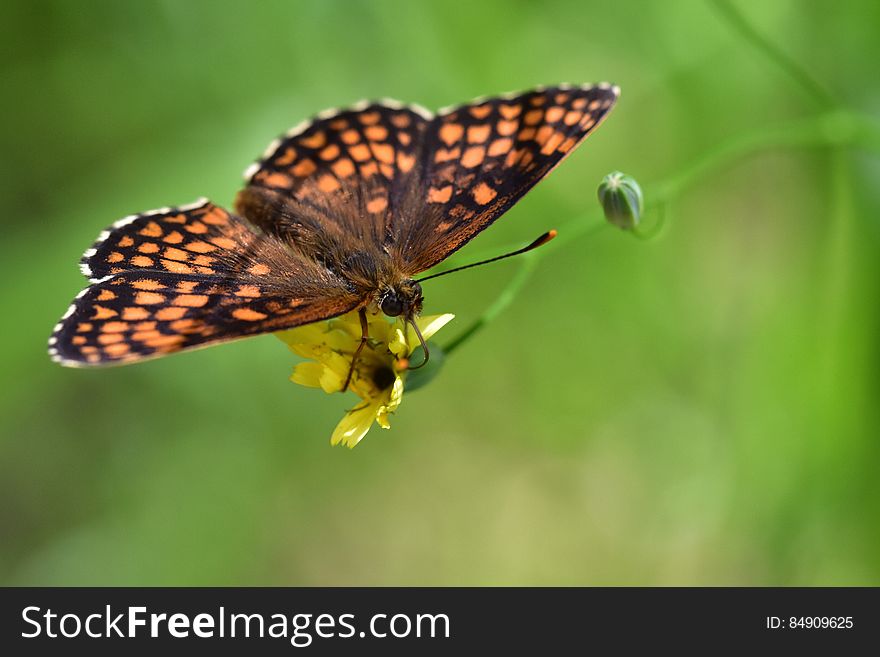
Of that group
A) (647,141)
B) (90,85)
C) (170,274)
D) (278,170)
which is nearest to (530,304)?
(647,141)

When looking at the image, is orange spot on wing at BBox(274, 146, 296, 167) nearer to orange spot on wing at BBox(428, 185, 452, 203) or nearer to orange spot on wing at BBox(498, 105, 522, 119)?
orange spot on wing at BBox(428, 185, 452, 203)

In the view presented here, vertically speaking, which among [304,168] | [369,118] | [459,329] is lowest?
[304,168]

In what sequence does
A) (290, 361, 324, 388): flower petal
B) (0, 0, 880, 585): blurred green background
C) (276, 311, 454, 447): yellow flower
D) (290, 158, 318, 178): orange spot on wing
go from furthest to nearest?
(0, 0, 880, 585): blurred green background < (290, 158, 318, 178): orange spot on wing < (290, 361, 324, 388): flower petal < (276, 311, 454, 447): yellow flower

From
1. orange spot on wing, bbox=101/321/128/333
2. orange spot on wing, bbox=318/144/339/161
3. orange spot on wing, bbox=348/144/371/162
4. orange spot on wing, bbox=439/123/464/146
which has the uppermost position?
orange spot on wing, bbox=318/144/339/161

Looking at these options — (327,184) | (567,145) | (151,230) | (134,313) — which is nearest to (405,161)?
(327,184)

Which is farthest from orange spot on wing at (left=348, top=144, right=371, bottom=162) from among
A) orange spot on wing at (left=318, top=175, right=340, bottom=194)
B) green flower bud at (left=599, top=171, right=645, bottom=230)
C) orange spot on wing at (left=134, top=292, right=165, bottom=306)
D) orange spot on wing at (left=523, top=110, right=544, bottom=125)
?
orange spot on wing at (left=134, top=292, right=165, bottom=306)

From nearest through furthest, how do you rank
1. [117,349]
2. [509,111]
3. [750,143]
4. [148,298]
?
[117,349], [148,298], [509,111], [750,143]

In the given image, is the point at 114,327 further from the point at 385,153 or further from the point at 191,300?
the point at 385,153
